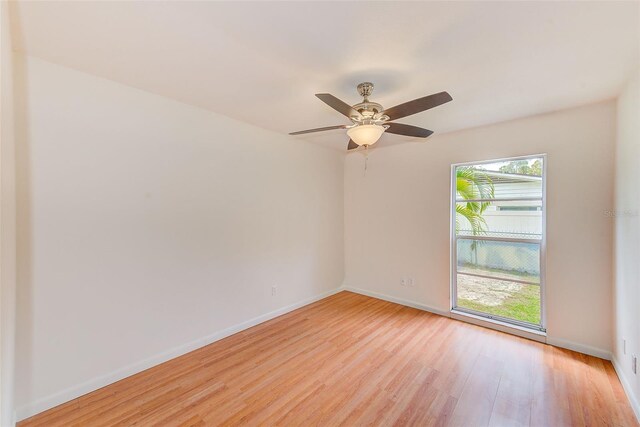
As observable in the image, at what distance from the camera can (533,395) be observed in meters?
1.98

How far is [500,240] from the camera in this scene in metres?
→ 3.08

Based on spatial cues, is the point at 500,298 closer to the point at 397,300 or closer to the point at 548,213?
the point at 548,213

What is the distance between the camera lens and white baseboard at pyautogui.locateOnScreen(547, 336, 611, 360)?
2424mm

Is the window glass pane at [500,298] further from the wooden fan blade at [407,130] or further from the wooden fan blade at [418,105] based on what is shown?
the wooden fan blade at [418,105]

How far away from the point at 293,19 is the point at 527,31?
138cm

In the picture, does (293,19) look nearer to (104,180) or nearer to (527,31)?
(527,31)

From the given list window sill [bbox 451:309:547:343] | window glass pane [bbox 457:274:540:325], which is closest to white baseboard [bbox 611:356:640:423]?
window sill [bbox 451:309:547:343]

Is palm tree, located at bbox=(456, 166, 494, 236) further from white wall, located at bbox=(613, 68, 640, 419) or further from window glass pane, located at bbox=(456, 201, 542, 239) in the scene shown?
white wall, located at bbox=(613, 68, 640, 419)

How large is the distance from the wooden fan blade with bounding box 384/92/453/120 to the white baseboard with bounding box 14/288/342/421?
2803mm

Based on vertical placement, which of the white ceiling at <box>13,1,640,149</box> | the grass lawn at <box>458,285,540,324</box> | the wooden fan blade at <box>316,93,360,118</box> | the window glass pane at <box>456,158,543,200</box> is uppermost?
the white ceiling at <box>13,1,640,149</box>

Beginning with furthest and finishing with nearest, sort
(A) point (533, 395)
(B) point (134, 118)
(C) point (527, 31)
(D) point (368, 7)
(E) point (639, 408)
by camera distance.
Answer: (B) point (134, 118), (A) point (533, 395), (E) point (639, 408), (C) point (527, 31), (D) point (368, 7)

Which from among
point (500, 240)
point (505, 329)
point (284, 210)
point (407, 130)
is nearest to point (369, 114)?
point (407, 130)

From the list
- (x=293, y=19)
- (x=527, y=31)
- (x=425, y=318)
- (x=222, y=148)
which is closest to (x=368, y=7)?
(x=293, y=19)

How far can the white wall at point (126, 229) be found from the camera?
1.80 meters
